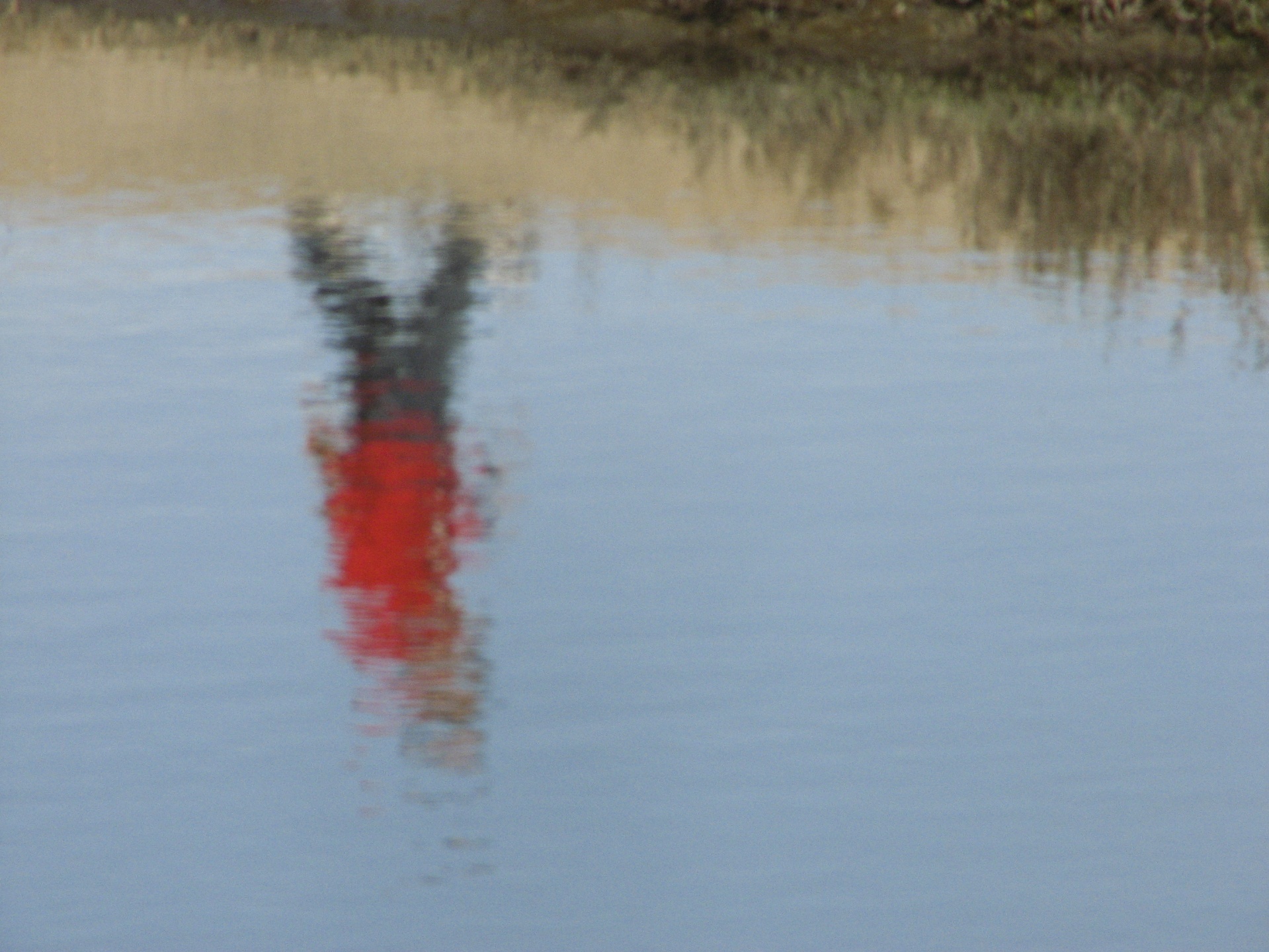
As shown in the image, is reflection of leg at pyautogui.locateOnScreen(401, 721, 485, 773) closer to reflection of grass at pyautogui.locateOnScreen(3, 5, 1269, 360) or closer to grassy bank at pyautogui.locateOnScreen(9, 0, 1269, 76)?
reflection of grass at pyautogui.locateOnScreen(3, 5, 1269, 360)

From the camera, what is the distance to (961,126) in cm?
1973

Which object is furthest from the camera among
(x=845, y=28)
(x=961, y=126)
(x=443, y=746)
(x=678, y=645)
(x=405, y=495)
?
(x=845, y=28)

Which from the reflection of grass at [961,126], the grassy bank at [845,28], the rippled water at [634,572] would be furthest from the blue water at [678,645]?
the grassy bank at [845,28]

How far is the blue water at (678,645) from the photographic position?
5109 mm

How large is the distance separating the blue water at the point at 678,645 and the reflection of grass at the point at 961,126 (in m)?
2.73

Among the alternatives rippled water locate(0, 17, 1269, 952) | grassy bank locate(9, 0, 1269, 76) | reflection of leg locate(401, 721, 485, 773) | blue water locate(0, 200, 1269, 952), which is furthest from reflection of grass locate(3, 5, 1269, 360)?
reflection of leg locate(401, 721, 485, 773)

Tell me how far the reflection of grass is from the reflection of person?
318cm

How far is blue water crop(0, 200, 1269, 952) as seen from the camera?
16.8ft

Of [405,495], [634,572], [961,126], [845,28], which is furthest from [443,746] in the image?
[845,28]

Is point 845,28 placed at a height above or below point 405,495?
below

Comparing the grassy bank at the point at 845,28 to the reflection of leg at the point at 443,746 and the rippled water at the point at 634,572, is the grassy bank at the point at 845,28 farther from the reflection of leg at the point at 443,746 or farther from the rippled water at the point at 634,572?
the reflection of leg at the point at 443,746

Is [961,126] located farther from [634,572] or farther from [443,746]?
[443,746]

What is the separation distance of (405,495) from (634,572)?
1193 mm

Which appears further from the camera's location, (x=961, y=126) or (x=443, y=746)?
(x=961, y=126)
